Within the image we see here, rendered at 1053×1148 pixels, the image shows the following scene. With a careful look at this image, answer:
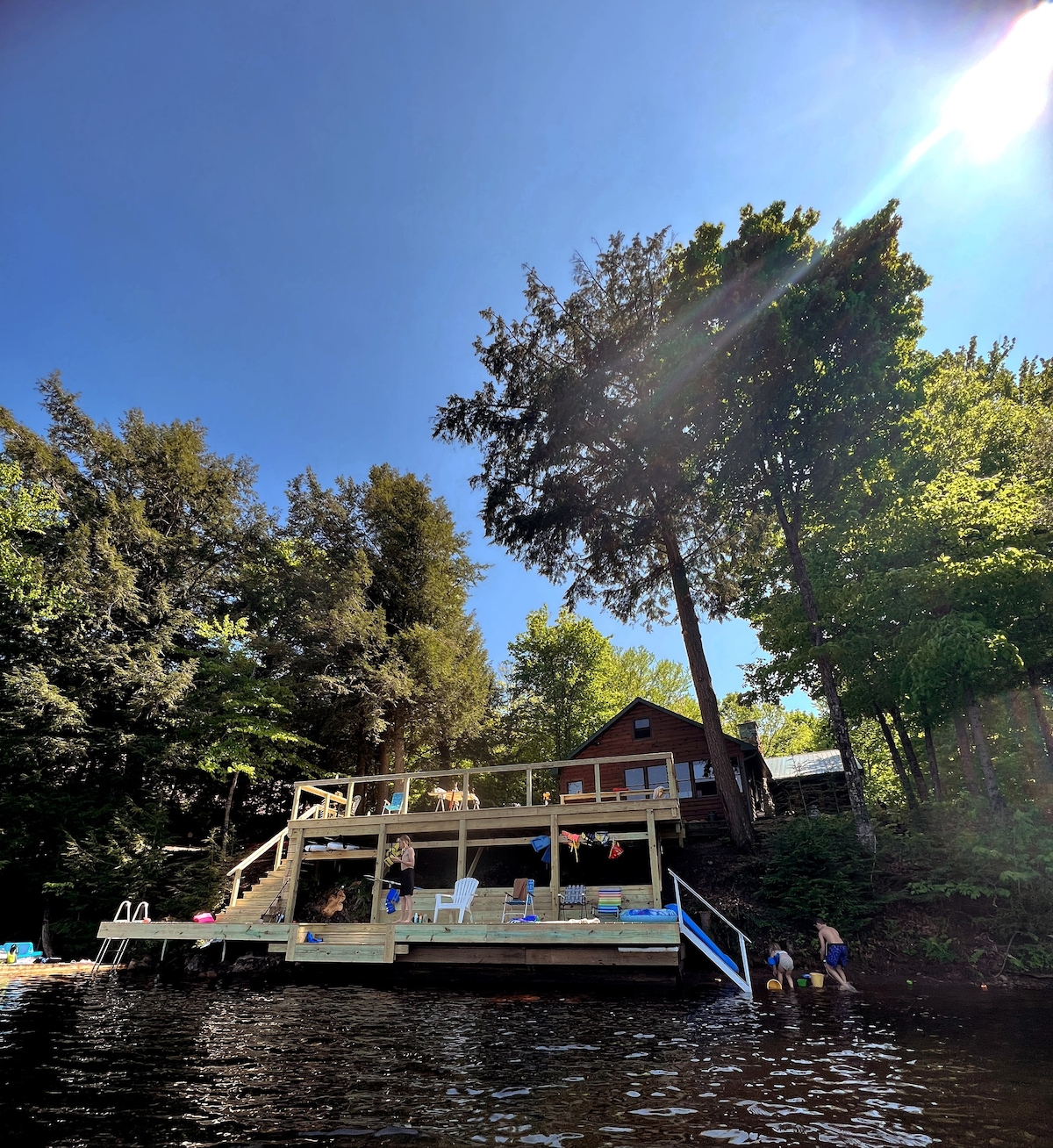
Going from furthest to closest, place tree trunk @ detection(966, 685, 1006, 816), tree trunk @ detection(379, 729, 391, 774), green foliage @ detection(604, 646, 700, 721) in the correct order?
green foliage @ detection(604, 646, 700, 721), tree trunk @ detection(379, 729, 391, 774), tree trunk @ detection(966, 685, 1006, 816)

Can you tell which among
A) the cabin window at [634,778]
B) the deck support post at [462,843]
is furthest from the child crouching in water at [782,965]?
the cabin window at [634,778]

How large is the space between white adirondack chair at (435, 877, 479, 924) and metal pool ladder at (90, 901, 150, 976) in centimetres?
766

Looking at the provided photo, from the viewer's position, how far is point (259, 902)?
15.9m

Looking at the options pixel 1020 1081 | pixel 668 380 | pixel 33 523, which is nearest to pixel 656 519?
pixel 668 380

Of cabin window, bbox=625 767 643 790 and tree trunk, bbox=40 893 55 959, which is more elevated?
cabin window, bbox=625 767 643 790

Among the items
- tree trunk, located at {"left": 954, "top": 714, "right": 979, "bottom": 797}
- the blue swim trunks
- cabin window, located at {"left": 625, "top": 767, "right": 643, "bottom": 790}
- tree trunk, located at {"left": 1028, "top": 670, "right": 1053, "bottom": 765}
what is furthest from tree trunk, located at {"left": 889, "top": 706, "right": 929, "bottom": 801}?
the blue swim trunks

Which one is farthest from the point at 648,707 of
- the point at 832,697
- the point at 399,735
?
the point at 832,697

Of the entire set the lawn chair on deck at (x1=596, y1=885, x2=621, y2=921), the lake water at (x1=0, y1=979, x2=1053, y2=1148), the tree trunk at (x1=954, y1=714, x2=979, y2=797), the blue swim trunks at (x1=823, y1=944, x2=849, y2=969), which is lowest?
the lake water at (x1=0, y1=979, x2=1053, y2=1148)

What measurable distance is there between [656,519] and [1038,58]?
38.2 ft

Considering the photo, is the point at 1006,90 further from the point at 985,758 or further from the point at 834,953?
the point at 834,953

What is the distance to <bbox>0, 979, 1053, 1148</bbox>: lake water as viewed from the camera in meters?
4.30

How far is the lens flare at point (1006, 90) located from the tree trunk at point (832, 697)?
28.5 feet

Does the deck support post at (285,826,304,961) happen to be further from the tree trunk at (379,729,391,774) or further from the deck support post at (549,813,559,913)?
the tree trunk at (379,729,391,774)

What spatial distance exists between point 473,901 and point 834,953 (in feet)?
24.8
